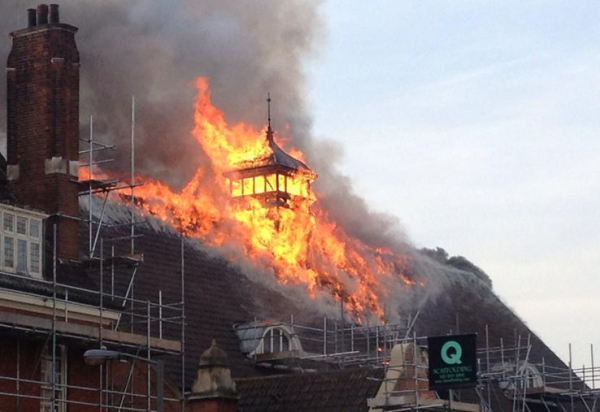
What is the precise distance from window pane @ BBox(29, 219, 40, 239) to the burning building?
4.0 inches

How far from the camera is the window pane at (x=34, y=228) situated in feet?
133

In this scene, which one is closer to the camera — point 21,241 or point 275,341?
point 21,241

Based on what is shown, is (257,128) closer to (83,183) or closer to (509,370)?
(509,370)

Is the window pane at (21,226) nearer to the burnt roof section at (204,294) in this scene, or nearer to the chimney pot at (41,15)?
the burnt roof section at (204,294)

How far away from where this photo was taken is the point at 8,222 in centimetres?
3966

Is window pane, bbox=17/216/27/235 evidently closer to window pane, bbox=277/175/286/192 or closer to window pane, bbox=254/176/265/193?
window pane, bbox=254/176/265/193

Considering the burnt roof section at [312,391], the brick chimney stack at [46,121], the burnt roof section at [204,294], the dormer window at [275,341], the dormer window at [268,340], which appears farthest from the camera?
the dormer window at [275,341]

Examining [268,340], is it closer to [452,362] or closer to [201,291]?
[201,291]

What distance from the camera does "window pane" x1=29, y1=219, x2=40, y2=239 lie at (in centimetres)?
4053

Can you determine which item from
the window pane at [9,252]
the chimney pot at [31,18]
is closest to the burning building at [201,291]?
the window pane at [9,252]

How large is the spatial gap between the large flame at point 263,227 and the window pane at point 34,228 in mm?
10215

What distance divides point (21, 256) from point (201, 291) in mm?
10286

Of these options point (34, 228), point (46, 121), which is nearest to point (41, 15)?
point (46, 121)

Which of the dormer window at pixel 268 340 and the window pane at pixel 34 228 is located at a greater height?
the window pane at pixel 34 228
